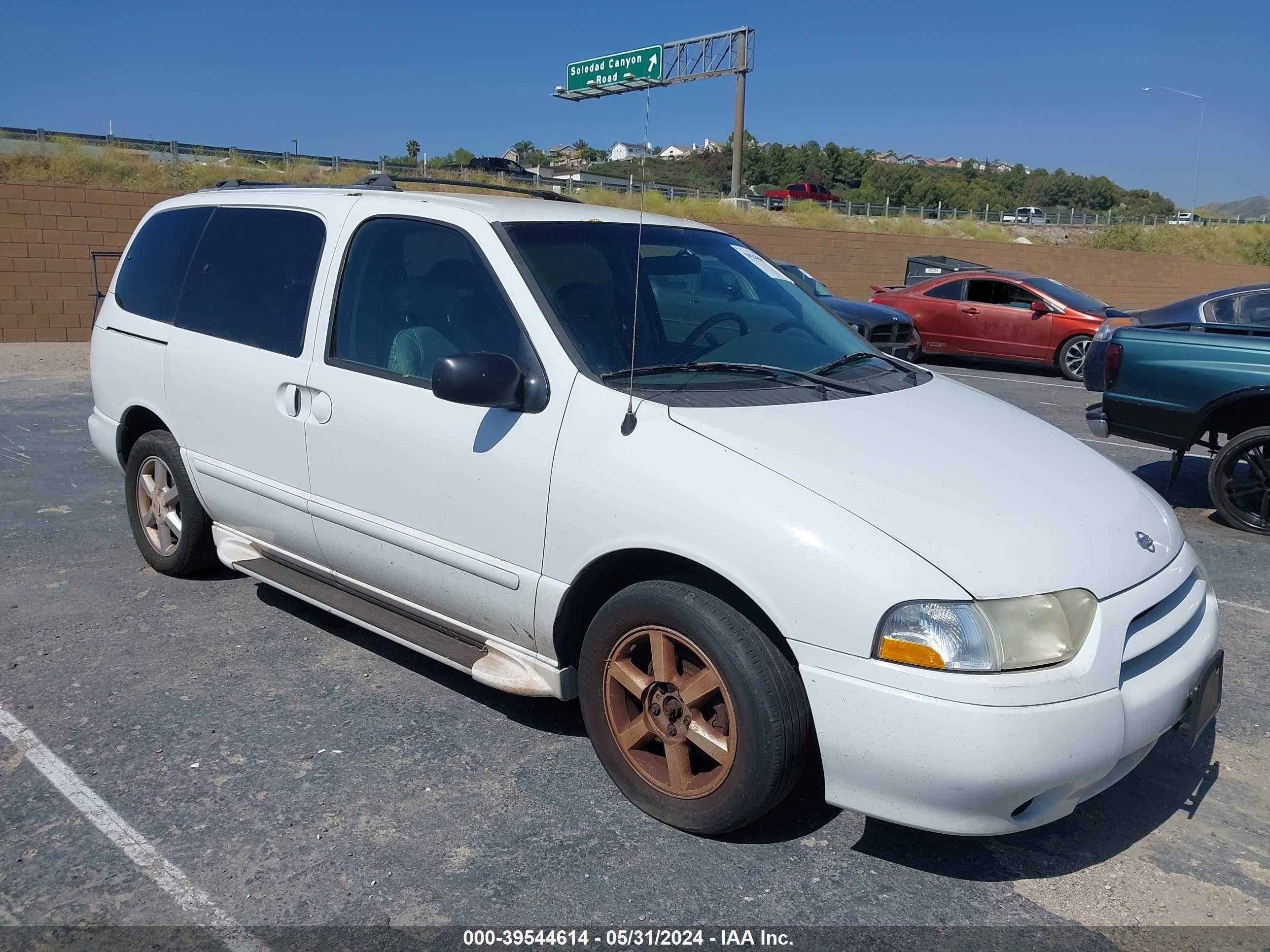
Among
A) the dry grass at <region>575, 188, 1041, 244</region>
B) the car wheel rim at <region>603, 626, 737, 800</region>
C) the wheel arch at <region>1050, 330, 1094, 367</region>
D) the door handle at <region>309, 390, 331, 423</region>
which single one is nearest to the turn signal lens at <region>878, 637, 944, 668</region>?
the car wheel rim at <region>603, 626, 737, 800</region>

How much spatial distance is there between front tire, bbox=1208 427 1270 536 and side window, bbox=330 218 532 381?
17.3 feet

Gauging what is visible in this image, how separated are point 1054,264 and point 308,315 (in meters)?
30.3

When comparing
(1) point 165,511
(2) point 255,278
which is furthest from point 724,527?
(1) point 165,511

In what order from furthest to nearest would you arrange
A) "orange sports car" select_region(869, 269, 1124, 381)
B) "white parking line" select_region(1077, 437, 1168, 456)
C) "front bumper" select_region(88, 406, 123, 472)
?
"orange sports car" select_region(869, 269, 1124, 381) → "white parking line" select_region(1077, 437, 1168, 456) → "front bumper" select_region(88, 406, 123, 472)

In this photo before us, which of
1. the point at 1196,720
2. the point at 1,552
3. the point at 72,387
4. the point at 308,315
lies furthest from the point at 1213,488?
the point at 72,387

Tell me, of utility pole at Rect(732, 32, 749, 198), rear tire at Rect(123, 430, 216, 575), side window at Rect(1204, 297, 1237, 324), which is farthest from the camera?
utility pole at Rect(732, 32, 749, 198)

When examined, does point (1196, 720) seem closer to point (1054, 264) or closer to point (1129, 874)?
point (1129, 874)

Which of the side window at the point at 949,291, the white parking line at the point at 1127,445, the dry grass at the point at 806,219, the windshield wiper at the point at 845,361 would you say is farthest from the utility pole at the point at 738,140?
the windshield wiper at the point at 845,361

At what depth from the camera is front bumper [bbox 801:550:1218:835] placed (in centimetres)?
257

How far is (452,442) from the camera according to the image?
351cm

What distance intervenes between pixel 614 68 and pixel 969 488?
5351 millimetres

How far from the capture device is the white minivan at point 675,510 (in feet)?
8.72

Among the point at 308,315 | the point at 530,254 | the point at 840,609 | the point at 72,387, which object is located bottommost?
the point at 72,387

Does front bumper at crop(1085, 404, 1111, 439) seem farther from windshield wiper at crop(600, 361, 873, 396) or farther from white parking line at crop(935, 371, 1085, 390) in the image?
white parking line at crop(935, 371, 1085, 390)
